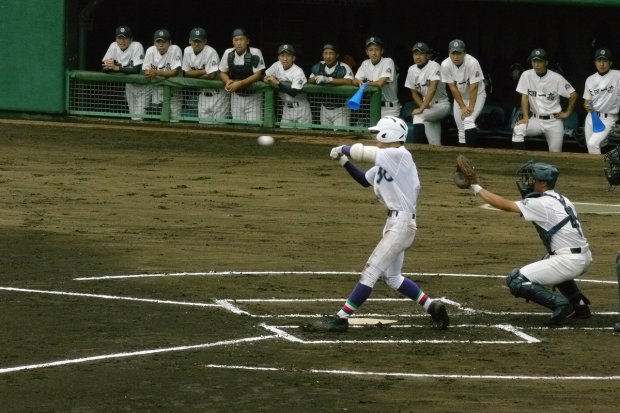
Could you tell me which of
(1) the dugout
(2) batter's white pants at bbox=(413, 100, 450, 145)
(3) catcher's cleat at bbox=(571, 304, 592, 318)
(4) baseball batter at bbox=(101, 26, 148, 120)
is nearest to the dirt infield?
(3) catcher's cleat at bbox=(571, 304, 592, 318)

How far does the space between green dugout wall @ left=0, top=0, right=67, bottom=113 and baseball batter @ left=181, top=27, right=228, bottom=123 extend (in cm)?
215

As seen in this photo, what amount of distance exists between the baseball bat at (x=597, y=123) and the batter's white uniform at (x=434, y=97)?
6.84 ft

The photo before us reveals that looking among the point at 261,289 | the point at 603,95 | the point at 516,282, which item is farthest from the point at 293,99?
the point at 516,282

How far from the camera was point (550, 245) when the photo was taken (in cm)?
1035

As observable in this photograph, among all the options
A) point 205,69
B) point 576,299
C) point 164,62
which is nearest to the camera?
point 576,299

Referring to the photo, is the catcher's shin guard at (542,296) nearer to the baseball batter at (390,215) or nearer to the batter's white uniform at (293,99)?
the baseball batter at (390,215)

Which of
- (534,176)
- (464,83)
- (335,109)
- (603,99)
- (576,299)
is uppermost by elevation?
(464,83)

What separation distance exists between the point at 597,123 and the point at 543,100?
2.75 feet

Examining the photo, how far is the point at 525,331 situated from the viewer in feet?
33.2

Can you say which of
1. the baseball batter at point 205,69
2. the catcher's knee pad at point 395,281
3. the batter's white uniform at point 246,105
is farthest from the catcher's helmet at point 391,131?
the baseball batter at point 205,69

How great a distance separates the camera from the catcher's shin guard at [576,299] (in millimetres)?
10578

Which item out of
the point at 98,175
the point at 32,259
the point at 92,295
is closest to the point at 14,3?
the point at 98,175

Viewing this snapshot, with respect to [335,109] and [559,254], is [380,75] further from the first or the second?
[559,254]

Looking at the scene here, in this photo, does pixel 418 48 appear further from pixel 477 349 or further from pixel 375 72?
pixel 477 349
